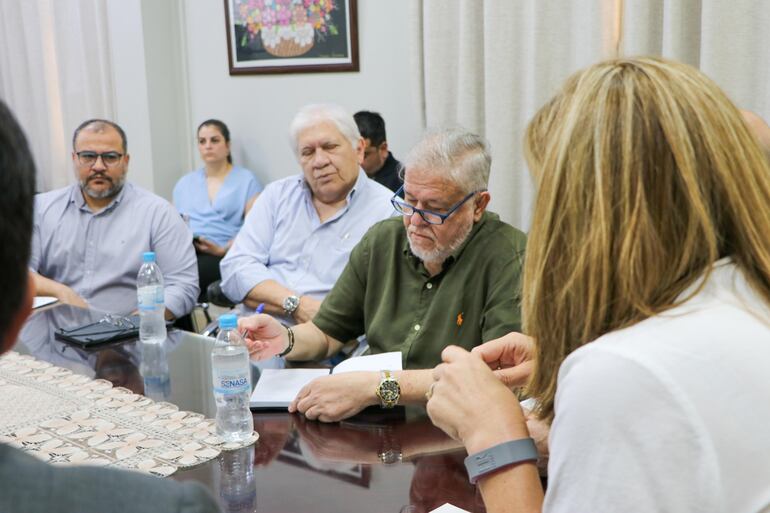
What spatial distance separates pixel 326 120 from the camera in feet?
10.8

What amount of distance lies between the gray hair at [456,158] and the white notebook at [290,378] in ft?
1.79

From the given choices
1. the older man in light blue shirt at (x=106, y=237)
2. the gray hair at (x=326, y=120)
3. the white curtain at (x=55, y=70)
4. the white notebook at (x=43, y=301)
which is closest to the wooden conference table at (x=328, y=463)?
the white notebook at (x=43, y=301)

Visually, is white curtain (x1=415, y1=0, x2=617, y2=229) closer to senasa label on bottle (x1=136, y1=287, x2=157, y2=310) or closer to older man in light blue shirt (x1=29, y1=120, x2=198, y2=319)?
older man in light blue shirt (x1=29, y1=120, x2=198, y2=319)

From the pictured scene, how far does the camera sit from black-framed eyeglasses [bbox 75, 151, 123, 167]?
130 inches

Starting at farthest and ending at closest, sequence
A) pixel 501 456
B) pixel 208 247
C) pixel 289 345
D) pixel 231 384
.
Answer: pixel 208 247
pixel 289 345
pixel 231 384
pixel 501 456

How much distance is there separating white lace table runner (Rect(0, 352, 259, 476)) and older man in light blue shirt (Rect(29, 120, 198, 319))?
1276 millimetres

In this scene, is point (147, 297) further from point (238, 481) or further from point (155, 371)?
point (238, 481)

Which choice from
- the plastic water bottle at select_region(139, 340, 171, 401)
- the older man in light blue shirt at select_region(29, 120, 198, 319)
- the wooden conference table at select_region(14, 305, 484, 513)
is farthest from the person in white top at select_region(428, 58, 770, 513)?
the older man in light blue shirt at select_region(29, 120, 198, 319)

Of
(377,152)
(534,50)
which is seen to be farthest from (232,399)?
(377,152)

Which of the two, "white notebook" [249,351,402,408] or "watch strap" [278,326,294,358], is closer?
"white notebook" [249,351,402,408]

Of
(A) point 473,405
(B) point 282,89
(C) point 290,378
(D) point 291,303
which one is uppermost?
(B) point 282,89

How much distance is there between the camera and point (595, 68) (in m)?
1.01

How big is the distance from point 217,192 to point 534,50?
251 centimetres

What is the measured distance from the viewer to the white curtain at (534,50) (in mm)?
2725
